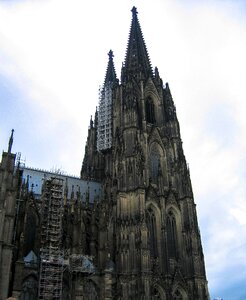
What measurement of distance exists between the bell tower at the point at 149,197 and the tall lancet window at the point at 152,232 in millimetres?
102

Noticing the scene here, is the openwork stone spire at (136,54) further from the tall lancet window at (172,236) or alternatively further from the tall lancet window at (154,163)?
the tall lancet window at (172,236)

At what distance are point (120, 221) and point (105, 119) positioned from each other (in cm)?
2261

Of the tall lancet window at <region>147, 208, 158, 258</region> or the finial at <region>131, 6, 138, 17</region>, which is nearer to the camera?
the tall lancet window at <region>147, 208, 158, 258</region>

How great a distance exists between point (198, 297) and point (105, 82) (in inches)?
1519

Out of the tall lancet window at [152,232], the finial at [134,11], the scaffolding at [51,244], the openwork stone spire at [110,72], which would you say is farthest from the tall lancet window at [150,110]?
the finial at [134,11]

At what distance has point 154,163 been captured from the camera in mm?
46594

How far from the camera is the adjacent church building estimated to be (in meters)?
34.4

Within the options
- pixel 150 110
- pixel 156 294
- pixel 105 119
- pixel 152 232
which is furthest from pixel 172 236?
pixel 105 119

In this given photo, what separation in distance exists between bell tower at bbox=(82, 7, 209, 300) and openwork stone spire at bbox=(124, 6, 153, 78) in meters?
0.19

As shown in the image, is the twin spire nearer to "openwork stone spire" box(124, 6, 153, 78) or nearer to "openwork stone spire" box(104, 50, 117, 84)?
"openwork stone spire" box(124, 6, 153, 78)

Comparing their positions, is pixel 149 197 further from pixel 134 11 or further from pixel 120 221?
pixel 134 11

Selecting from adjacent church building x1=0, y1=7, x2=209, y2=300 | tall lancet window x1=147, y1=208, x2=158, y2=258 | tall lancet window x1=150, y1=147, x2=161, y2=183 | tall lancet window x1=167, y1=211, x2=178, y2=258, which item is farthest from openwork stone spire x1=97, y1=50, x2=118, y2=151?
tall lancet window x1=167, y1=211, x2=178, y2=258

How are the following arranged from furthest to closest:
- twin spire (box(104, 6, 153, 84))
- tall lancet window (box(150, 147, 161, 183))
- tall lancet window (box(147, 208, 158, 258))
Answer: twin spire (box(104, 6, 153, 84)) → tall lancet window (box(150, 147, 161, 183)) → tall lancet window (box(147, 208, 158, 258))

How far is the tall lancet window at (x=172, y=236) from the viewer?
41.6 m
